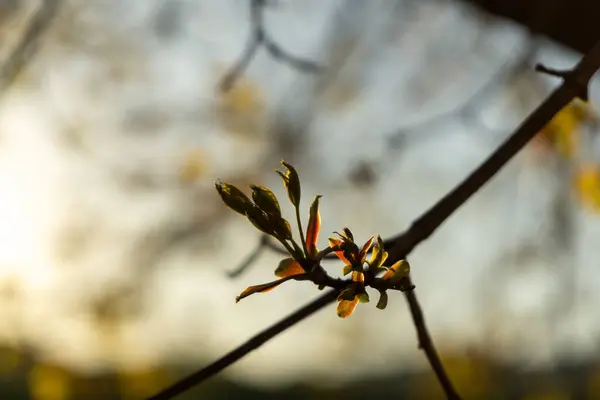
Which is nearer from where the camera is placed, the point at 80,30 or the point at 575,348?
the point at 575,348

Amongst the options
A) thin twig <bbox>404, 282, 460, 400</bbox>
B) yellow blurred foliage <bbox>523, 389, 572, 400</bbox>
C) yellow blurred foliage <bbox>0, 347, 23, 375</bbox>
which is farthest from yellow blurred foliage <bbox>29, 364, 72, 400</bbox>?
thin twig <bbox>404, 282, 460, 400</bbox>

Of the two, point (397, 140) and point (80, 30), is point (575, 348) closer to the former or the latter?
point (397, 140)

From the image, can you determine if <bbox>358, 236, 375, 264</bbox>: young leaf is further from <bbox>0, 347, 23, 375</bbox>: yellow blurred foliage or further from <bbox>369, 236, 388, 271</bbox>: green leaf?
<bbox>0, 347, 23, 375</bbox>: yellow blurred foliage

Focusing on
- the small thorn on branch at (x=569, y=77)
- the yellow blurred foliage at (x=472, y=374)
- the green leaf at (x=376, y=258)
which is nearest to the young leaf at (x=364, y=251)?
the green leaf at (x=376, y=258)

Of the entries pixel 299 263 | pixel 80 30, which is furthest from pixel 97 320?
pixel 299 263

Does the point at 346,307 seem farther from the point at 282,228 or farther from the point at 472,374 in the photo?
the point at 472,374

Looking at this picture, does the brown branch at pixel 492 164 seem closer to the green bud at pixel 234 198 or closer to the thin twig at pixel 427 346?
the thin twig at pixel 427 346

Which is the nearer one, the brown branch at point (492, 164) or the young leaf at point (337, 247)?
the young leaf at point (337, 247)

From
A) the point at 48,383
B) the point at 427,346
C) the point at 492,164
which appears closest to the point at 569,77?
the point at 492,164
